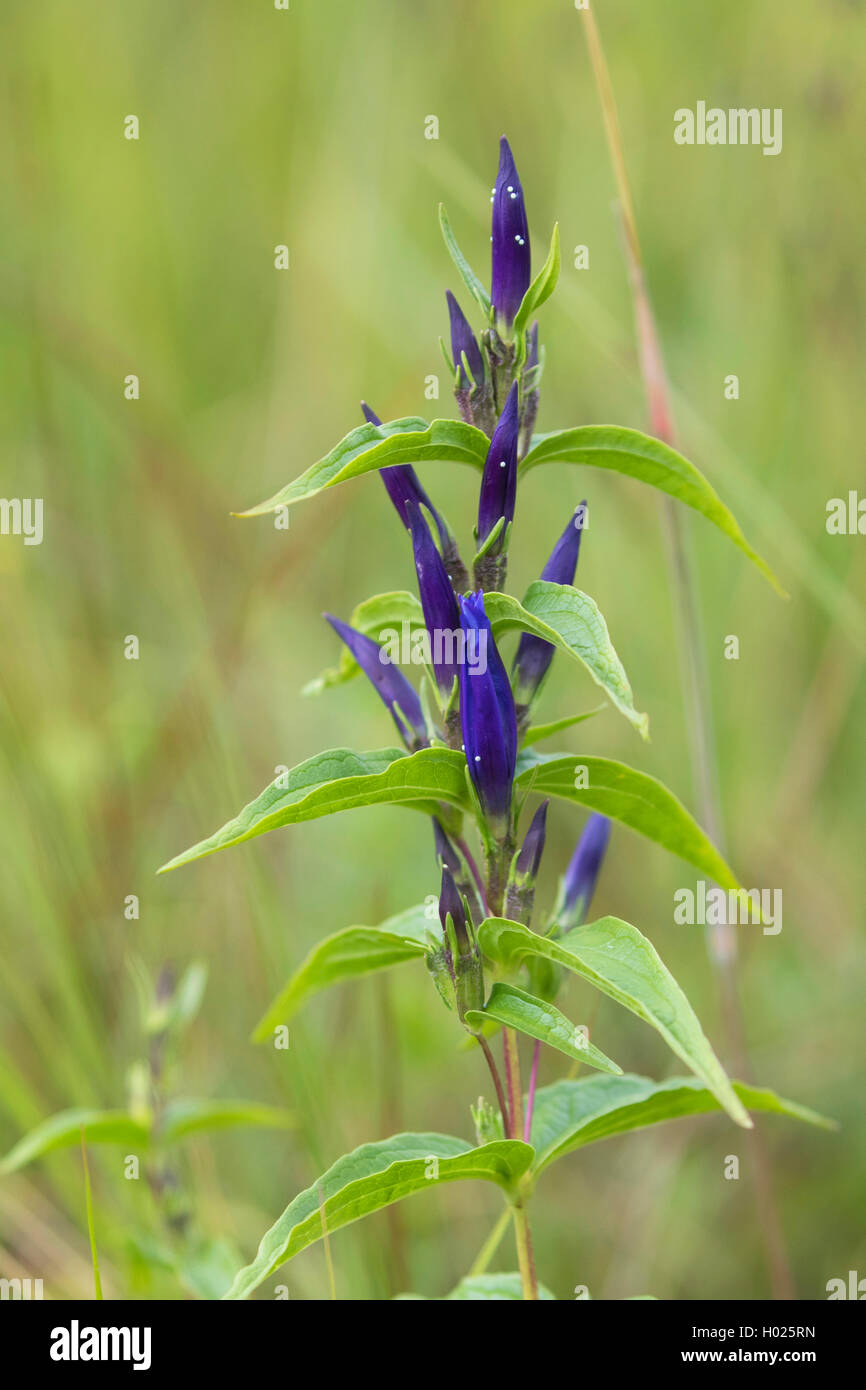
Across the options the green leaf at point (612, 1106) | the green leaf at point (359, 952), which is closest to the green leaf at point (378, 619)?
the green leaf at point (359, 952)

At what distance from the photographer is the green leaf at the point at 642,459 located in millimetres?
946

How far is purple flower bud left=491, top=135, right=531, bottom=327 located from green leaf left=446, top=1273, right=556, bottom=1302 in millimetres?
994

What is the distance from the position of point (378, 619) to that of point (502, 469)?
0.80 feet

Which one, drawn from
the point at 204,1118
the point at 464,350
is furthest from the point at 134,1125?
the point at 464,350

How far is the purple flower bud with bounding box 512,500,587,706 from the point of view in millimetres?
1097

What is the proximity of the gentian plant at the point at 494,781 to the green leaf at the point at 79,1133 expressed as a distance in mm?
533

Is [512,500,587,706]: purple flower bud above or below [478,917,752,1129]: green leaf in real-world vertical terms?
above

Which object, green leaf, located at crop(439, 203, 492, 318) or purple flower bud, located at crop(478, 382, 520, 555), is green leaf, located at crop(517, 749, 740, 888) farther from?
green leaf, located at crop(439, 203, 492, 318)

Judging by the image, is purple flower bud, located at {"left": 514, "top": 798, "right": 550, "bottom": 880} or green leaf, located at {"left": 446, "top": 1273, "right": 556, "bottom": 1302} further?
green leaf, located at {"left": 446, "top": 1273, "right": 556, "bottom": 1302}

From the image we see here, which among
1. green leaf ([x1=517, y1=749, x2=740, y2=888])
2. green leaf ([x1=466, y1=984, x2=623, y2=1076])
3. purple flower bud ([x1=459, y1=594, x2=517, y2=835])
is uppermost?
purple flower bud ([x1=459, y1=594, x2=517, y2=835])

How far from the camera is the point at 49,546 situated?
3328 mm

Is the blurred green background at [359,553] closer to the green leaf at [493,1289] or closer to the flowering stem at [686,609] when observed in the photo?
the flowering stem at [686,609]

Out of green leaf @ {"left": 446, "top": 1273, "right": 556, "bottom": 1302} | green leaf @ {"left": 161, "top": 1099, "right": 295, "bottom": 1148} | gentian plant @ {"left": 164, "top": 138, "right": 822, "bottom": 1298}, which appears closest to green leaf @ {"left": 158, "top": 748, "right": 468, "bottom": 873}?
gentian plant @ {"left": 164, "top": 138, "right": 822, "bottom": 1298}
